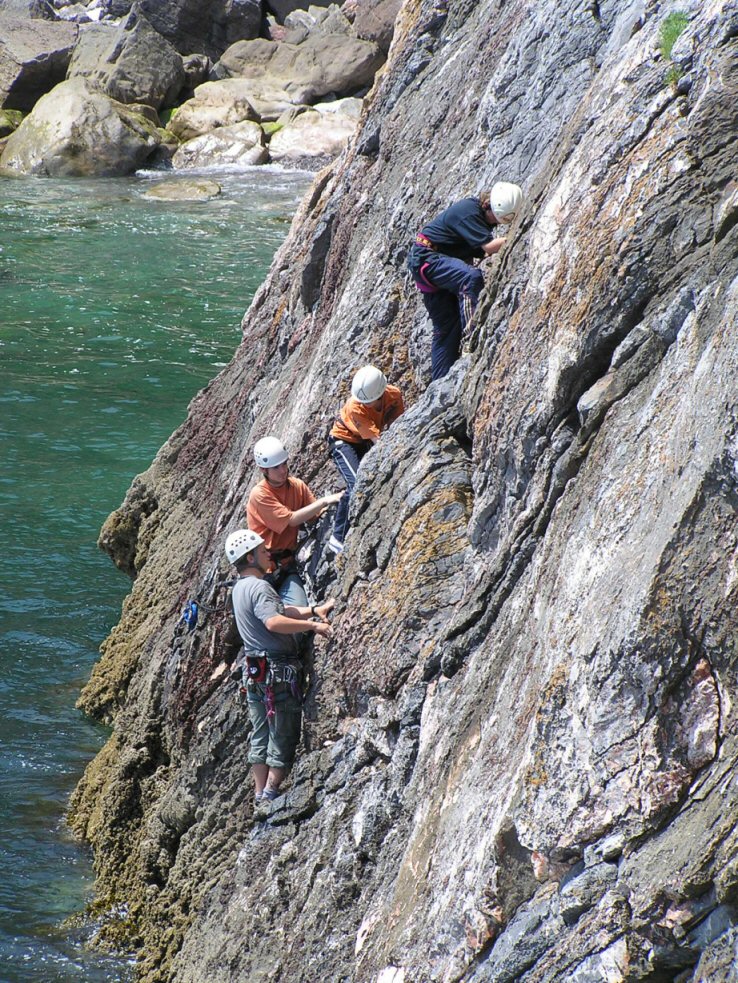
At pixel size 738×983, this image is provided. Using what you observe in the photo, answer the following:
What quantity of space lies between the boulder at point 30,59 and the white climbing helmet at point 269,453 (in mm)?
47316

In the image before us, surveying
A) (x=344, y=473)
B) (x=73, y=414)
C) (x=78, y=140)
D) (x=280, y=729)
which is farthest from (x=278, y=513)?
(x=78, y=140)

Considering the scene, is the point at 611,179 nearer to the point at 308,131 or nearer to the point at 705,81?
the point at 705,81

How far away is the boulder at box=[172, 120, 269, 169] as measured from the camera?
49.5 m

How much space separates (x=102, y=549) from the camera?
19672 millimetres

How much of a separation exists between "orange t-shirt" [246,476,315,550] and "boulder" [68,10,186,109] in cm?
4460

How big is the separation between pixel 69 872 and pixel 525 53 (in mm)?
10997

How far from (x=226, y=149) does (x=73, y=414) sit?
2813 cm

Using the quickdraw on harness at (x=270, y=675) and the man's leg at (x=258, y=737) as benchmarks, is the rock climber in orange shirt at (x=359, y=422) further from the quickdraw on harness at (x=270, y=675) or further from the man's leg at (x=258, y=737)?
the man's leg at (x=258, y=737)

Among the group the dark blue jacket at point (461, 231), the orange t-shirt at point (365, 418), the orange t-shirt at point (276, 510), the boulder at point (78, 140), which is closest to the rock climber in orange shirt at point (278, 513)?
the orange t-shirt at point (276, 510)

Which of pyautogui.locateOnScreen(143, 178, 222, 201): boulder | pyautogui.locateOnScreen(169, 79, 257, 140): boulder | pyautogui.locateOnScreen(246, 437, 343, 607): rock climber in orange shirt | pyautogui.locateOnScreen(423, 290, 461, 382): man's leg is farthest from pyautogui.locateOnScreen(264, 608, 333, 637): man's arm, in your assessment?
pyautogui.locateOnScreen(169, 79, 257, 140): boulder

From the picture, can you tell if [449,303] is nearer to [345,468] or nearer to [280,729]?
[345,468]

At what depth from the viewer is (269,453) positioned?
1145 centimetres

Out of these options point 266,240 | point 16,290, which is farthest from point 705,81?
point 266,240

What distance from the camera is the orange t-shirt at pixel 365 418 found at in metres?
11.6
